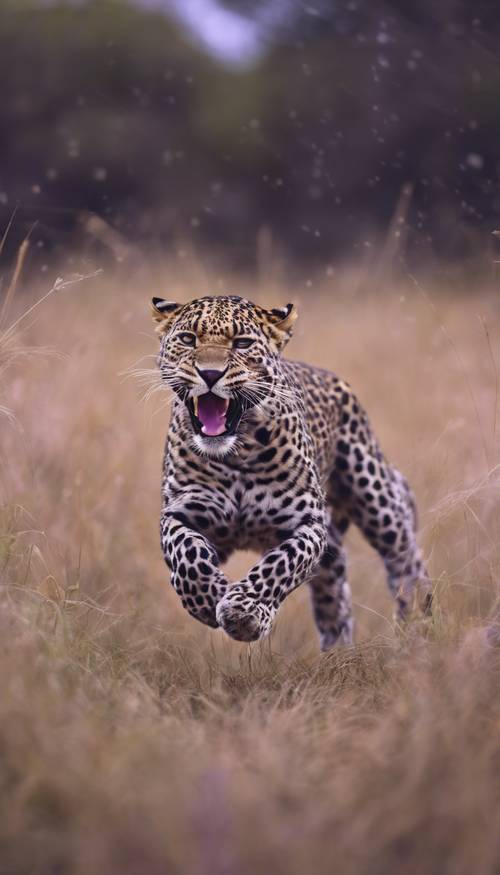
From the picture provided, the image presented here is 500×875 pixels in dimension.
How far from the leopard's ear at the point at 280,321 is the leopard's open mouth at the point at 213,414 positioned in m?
0.46

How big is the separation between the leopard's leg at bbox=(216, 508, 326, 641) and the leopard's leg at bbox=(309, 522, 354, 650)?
4.29ft

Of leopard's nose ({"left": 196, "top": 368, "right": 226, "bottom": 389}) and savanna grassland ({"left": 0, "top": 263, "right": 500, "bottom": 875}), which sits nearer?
savanna grassland ({"left": 0, "top": 263, "right": 500, "bottom": 875})

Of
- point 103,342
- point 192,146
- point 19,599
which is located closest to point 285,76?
point 192,146

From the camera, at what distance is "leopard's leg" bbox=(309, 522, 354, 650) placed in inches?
275

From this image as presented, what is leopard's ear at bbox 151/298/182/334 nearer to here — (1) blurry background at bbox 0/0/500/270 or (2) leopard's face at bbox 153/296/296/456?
(2) leopard's face at bbox 153/296/296/456

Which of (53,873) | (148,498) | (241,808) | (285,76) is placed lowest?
(53,873)

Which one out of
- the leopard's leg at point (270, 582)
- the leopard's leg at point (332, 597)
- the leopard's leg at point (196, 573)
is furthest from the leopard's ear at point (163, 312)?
the leopard's leg at point (332, 597)

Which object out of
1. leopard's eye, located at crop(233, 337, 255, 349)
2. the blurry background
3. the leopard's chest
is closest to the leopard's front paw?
the leopard's chest

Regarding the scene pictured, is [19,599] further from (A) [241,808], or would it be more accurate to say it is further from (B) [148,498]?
(B) [148,498]

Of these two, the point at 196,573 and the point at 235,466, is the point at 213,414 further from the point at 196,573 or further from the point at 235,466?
the point at 196,573

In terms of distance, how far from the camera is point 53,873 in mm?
3533

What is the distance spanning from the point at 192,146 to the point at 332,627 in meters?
16.2

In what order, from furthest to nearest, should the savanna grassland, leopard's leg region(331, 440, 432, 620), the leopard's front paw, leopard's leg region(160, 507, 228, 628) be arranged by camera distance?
leopard's leg region(331, 440, 432, 620)
leopard's leg region(160, 507, 228, 628)
the leopard's front paw
the savanna grassland

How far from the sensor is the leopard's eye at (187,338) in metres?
5.34
